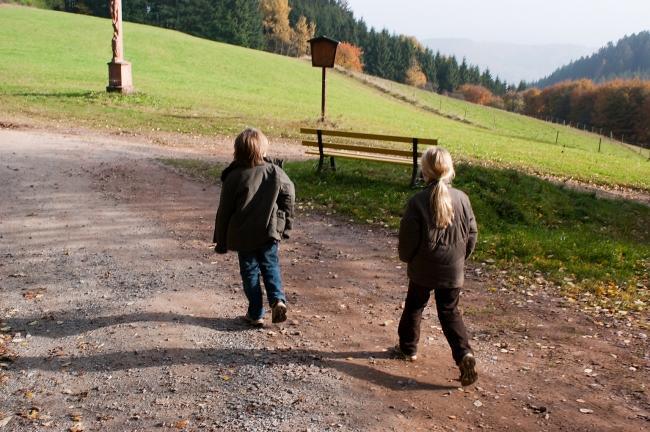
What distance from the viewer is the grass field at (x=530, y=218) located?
7.80 meters

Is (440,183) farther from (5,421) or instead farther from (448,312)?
(5,421)

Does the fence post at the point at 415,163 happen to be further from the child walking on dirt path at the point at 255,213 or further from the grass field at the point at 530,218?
the child walking on dirt path at the point at 255,213

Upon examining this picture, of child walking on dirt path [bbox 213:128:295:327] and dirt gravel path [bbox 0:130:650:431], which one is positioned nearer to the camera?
dirt gravel path [bbox 0:130:650:431]

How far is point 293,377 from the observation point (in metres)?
4.68

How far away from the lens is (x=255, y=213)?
17.2 feet

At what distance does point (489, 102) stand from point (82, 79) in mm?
101361

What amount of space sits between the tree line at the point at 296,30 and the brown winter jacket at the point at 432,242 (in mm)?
52643

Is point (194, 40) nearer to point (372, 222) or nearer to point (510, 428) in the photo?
point (372, 222)

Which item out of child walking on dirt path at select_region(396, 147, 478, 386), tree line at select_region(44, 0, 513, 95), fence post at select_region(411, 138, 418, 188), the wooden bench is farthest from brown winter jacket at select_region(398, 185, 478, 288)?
tree line at select_region(44, 0, 513, 95)

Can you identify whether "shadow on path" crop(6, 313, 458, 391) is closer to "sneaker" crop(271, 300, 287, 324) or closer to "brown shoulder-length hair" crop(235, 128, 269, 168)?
"sneaker" crop(271, 300, 287, 324)

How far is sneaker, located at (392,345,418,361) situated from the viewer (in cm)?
507

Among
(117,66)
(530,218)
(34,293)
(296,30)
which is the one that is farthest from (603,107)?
(34,293)

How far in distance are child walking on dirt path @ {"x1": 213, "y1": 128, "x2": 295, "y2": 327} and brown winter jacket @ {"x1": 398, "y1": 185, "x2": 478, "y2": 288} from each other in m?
1.26

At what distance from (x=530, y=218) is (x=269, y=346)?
7.09 metres
